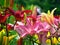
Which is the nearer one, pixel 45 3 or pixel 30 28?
pixel 30 28

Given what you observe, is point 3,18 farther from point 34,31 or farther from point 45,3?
point 45,3

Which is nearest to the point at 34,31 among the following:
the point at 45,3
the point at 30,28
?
the point at 30,28

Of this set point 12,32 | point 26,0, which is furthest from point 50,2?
point 12,32

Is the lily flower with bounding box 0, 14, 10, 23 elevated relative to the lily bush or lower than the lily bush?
elevated

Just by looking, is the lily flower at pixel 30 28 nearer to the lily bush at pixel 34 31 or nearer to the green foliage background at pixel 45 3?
the lily bush at pixel 34 31

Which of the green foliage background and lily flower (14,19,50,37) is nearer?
lily flower (14,19,50,37)

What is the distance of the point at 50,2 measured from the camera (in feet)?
27.1

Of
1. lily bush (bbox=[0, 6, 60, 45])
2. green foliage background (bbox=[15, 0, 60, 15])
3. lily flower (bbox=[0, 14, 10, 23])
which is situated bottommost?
green foliage background (bbox=[15, 0, 60, 15])

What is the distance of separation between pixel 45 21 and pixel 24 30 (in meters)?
0.10

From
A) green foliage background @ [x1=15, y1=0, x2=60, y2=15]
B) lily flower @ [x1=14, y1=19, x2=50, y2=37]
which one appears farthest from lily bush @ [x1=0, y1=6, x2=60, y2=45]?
green foliage background @ [x1=15, y1=0, x2=60, y2=15]

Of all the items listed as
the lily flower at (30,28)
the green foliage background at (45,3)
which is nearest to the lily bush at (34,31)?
the lily flower at (30,28)

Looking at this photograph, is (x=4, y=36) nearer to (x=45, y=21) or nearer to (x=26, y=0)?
(x=45, y=21)

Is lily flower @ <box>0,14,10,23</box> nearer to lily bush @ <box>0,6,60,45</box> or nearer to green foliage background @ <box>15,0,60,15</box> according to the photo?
lily bush @ <box>0,6,60,45</box>

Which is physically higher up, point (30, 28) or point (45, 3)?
point (30, 28)
